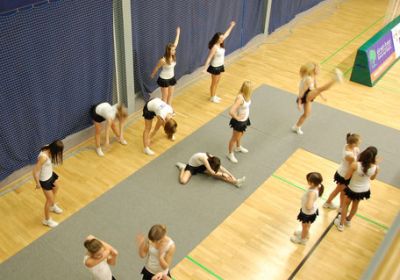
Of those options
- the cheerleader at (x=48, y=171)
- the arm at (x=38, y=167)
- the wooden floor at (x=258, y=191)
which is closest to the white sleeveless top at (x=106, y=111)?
the wooden floor at (x=258, y=191)

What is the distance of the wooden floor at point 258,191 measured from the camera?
467 centimetres

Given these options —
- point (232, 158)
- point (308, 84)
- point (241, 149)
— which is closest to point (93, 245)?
point (232, 158)

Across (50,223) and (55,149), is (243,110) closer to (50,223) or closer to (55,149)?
(55,149)

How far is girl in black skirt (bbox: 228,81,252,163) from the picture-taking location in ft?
18.2

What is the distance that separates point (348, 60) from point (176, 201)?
6.17 metres

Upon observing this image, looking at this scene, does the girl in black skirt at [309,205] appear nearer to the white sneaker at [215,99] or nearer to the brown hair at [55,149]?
the brown hair at [55,149]

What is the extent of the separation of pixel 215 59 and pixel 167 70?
39.2 inches

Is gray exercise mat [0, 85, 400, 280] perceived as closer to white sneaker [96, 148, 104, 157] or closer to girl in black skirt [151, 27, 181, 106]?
white sneaker [96, 148, 104, 157]

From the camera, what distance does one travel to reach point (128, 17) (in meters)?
6.19

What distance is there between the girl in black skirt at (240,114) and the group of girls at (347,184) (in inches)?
57.6

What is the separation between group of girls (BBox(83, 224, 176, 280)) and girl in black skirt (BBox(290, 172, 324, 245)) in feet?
5.19

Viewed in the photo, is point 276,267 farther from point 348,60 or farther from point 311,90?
point 348,60

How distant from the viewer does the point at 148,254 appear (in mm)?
3691

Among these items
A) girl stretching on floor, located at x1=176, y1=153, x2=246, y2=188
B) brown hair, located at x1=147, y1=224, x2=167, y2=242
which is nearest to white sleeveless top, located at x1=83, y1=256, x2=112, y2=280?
brown hair, located at x1=147, y1=224, x2=167, y2=242
